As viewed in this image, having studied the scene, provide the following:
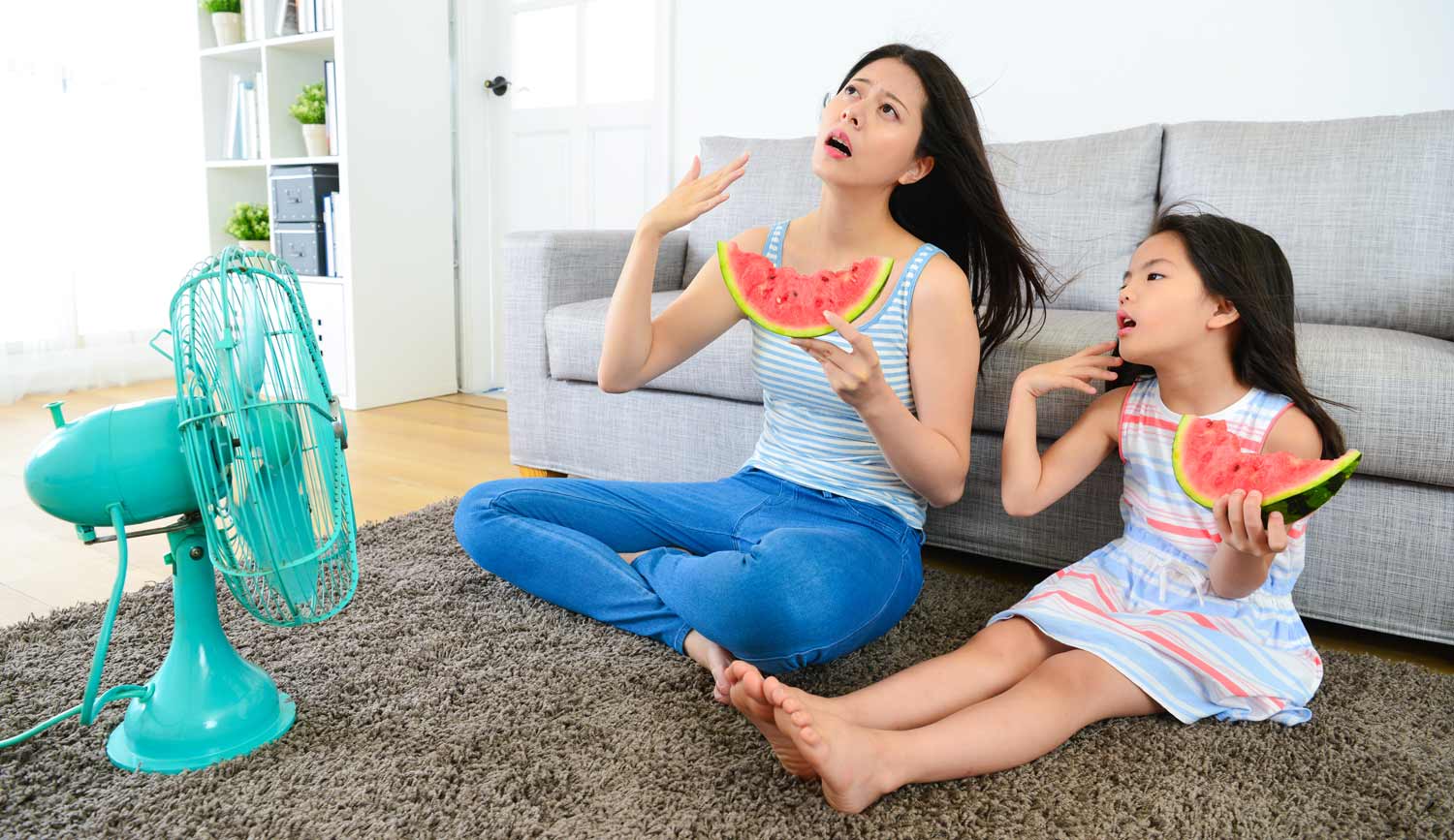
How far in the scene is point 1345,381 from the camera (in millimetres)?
1900

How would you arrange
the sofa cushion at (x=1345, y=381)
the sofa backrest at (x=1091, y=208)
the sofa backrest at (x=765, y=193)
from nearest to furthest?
the sofa cushion at (x=1345, y=381)
the sofa backrest at (x=1091, y=208)
the sofa backrest at (x=765, y=193)

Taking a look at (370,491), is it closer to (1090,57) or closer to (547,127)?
(547,127)

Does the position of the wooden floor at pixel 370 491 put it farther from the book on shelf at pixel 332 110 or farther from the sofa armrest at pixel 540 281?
the book on shelf at pixel 332 110

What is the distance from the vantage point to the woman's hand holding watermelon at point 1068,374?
5.74 ft

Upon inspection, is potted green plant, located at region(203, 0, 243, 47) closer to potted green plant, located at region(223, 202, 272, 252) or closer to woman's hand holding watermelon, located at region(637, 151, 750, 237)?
potted green plant, located at region(223, 202, 272, 252)

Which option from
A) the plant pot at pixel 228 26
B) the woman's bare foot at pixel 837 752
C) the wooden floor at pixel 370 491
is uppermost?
the plant pot at pixel 228 26

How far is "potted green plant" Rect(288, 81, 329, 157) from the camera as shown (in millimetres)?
Result: 4230

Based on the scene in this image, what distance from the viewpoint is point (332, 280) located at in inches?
165

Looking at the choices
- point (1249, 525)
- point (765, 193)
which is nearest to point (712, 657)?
point (1249, 525)

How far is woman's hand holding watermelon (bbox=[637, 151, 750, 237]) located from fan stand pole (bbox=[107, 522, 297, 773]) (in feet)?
2.83

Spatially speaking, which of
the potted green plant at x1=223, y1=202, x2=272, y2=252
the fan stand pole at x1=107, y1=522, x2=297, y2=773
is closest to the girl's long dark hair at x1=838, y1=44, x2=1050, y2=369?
the fan stand pole at x1=107, y1=522, x2=297, y2=773

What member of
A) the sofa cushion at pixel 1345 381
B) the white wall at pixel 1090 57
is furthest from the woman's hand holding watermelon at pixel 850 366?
the white wall at pixel 1090 57

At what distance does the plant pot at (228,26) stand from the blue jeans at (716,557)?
3.52m

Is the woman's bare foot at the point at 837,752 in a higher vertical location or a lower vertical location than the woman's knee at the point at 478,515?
lower
